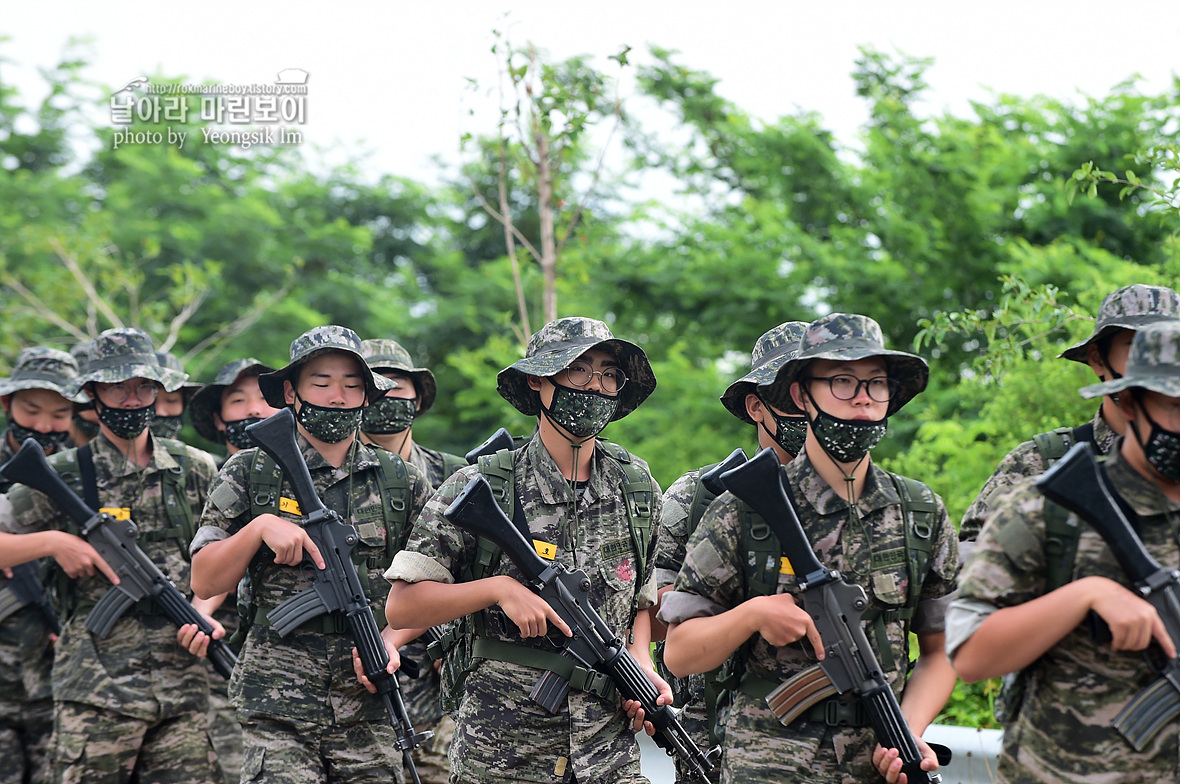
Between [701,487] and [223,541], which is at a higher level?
[701,487]

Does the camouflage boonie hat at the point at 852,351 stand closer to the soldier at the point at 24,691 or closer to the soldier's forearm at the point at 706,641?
the soldier's forearm at the point at 706,641

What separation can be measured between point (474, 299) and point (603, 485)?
56.2ft

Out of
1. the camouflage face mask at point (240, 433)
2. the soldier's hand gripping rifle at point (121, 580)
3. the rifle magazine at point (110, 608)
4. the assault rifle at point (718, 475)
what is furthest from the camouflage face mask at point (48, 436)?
the assault rifle at point (718, 475)

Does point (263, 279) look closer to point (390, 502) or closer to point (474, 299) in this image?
point (474, 299)

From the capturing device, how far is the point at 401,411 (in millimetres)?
6289

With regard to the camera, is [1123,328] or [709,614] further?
[1123,328]

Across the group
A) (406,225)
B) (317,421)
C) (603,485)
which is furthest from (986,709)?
(406,225)

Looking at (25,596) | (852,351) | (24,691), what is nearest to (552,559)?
(852,351)

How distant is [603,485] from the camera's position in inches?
167

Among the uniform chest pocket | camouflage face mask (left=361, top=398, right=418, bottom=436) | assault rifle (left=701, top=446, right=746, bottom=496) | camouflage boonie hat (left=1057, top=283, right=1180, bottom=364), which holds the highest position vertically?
camouflage boonie hat (left=1057, top=283, right=1180, bottom=364)

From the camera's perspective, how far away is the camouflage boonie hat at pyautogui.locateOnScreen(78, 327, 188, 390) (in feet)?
18.9

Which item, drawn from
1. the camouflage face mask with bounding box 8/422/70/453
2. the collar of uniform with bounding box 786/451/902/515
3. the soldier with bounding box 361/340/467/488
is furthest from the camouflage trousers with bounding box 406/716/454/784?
the collar of uniform with bounding box 786/451/902/515

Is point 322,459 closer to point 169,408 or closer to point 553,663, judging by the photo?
point 553,663

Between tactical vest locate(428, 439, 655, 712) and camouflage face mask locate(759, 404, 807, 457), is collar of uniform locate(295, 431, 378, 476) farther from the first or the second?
camouflage face mask locate(759, 404, 807, 457)
